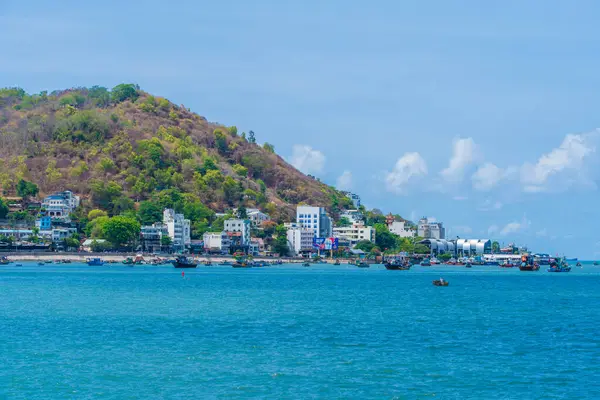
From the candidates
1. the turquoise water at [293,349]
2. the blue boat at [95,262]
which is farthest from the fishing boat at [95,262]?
the turquoise water at [293,349]

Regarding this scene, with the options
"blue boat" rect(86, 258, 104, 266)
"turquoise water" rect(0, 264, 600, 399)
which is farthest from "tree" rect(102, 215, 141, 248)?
"turquoise water" rect(0, 264, 600, 399)

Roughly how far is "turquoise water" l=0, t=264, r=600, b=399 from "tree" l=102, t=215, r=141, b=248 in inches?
4553

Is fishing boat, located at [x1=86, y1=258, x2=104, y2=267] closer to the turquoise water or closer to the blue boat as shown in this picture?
the blue boat

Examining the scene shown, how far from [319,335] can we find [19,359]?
16976 mm

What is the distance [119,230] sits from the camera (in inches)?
→ 7667

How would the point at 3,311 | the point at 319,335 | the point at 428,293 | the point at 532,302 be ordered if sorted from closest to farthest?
the point at 319,335 < the point at 3,311 < the point at 532,302 < the point at 428,293

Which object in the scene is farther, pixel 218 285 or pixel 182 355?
pixel 218 285

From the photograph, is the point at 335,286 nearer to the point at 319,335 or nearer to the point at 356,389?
the point at 319,335

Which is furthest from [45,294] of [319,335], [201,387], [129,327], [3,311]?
[201,387]

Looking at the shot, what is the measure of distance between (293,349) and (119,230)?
154 metres

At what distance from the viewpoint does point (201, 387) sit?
35875 mm

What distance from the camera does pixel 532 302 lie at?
270 ft

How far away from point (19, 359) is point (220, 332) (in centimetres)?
1352

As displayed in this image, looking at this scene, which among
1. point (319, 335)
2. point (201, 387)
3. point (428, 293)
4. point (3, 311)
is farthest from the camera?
point (428, 293)
